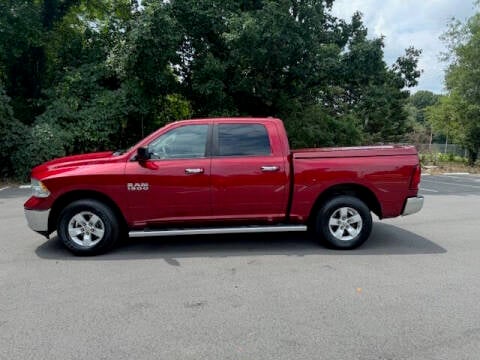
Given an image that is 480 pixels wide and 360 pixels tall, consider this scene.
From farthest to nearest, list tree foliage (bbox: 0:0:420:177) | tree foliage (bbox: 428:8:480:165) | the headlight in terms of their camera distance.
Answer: tree foliage (bbox: 428:8:480:165)
tree foliage (bbox: 0:0:420:177)
the headlight

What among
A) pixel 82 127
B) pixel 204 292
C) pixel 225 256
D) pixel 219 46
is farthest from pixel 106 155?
pixel 219 46

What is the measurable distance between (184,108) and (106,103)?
3810 mm

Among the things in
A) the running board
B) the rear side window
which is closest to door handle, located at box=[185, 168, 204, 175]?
the rear side window

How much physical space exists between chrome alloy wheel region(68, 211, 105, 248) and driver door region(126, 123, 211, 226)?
509 mm

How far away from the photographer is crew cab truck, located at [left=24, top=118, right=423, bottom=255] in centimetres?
521

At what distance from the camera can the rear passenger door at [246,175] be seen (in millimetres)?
5328

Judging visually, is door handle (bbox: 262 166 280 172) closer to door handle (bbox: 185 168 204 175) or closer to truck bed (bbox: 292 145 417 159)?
truck bed (bbox: 292 145 417 159)

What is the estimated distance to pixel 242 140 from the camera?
217 inches

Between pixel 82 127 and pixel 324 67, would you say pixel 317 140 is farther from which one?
pixel 82 127

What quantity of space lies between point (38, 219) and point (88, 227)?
26.7 inches

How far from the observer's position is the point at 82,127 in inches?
552

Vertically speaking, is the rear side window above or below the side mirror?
above

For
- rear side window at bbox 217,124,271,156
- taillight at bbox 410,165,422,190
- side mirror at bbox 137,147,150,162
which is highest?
rear side window at bbox 217,124,271,156

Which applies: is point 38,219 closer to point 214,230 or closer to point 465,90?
point 214,230
